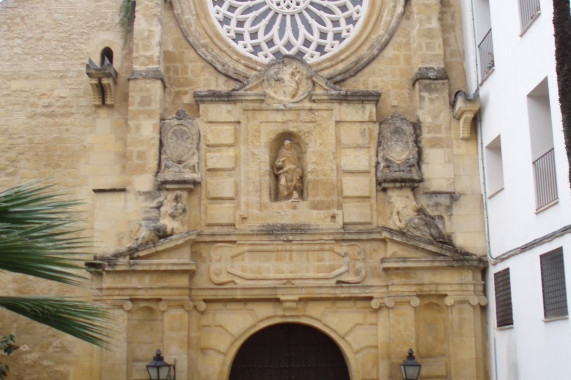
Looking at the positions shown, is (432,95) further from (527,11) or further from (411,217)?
(527,11)

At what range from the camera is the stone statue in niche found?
12.9 metres

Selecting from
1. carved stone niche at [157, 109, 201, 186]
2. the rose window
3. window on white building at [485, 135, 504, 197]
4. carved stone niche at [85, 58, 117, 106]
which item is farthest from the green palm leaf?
the rose window

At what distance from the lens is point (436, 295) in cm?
1236

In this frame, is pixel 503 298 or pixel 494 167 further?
pixel 494 167

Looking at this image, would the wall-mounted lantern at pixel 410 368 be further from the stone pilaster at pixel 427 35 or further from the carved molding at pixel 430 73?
the stone pilaster at pixel 427 35

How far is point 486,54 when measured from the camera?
12.9m

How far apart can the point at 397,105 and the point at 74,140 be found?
542 cm

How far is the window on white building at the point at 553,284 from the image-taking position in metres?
9.80

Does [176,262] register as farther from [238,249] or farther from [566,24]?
[566,24]

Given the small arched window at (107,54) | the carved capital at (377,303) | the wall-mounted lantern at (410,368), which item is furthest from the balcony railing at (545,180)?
the small arched window at (107,54)

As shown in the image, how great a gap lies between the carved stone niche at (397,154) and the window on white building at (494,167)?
42.6 inches

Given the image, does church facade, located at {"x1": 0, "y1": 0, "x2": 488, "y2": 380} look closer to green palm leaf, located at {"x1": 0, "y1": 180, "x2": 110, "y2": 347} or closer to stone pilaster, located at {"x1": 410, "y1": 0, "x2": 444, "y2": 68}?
stone pilaster, located at {"x1": 410, "y1": 0, "x2": 444, "y2": 68}

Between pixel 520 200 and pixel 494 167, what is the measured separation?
1604 millimetres

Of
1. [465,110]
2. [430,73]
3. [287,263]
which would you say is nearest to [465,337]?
[287,263]
